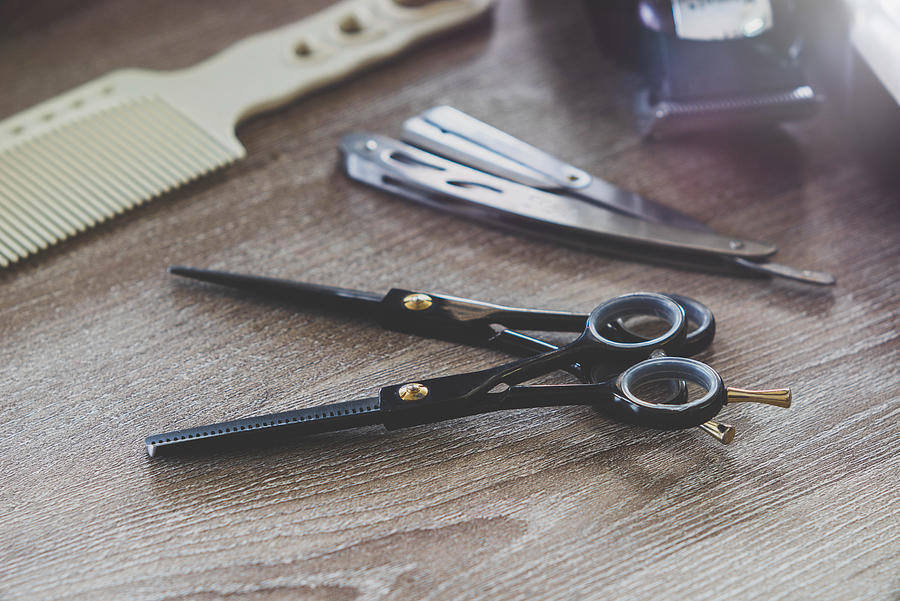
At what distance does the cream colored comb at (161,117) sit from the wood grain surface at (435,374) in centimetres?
2

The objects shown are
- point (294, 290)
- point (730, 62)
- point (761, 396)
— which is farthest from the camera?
point (730, 62)

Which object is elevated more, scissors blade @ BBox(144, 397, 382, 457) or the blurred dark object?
the blurred dark object

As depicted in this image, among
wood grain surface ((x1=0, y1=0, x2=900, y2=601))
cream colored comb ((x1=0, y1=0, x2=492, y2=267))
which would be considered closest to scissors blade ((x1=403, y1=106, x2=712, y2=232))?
wood grain surface ((x1=0, y1=0, x2=900, y2=601))

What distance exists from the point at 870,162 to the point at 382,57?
49 centimetres

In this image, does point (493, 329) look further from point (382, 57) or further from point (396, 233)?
point (382, 57)

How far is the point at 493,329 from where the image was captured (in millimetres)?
616

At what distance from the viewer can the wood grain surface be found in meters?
0.51

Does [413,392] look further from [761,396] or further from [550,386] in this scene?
[761,396]

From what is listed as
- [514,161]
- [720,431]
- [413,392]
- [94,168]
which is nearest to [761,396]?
[720,431]

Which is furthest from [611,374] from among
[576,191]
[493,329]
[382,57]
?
[382,57]

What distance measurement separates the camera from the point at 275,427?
0.54 metres

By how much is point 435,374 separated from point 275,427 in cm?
12

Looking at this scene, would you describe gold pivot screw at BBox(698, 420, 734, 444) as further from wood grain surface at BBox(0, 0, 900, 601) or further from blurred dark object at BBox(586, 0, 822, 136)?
blurred dark object at BBox(586, 0, 822, 136)

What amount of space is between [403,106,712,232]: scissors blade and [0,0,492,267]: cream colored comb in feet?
0.55
